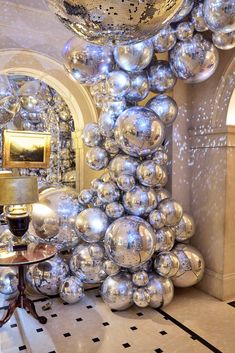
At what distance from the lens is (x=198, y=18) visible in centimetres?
282

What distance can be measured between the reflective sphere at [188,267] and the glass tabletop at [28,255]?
146 cm

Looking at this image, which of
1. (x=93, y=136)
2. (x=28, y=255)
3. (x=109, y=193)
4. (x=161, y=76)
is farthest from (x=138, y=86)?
(x=28, y=255)

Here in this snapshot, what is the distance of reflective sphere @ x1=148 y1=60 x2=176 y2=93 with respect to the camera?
3.12 meters

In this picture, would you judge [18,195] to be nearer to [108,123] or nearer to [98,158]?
[98,158]

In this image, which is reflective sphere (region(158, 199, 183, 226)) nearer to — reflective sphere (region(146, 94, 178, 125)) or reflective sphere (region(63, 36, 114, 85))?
reflective sphere (region(146, 94, 178, 125))

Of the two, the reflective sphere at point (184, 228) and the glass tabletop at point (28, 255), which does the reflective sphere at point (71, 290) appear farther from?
the reflective sphere at point (184, 228)

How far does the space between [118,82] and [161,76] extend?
51 centimetres

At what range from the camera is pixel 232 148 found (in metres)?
3.60

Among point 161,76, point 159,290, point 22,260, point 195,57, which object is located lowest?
point 159,290

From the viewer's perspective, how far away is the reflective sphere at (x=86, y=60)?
113 inches

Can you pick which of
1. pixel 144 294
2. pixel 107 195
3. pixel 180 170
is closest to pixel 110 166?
pixel 107 195

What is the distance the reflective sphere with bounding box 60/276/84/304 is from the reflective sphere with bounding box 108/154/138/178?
1320mm

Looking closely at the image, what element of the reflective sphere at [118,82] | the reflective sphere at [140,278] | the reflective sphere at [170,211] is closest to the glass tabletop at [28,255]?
the reflective sphere at [140,278]

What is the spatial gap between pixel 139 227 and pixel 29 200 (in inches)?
42.5
